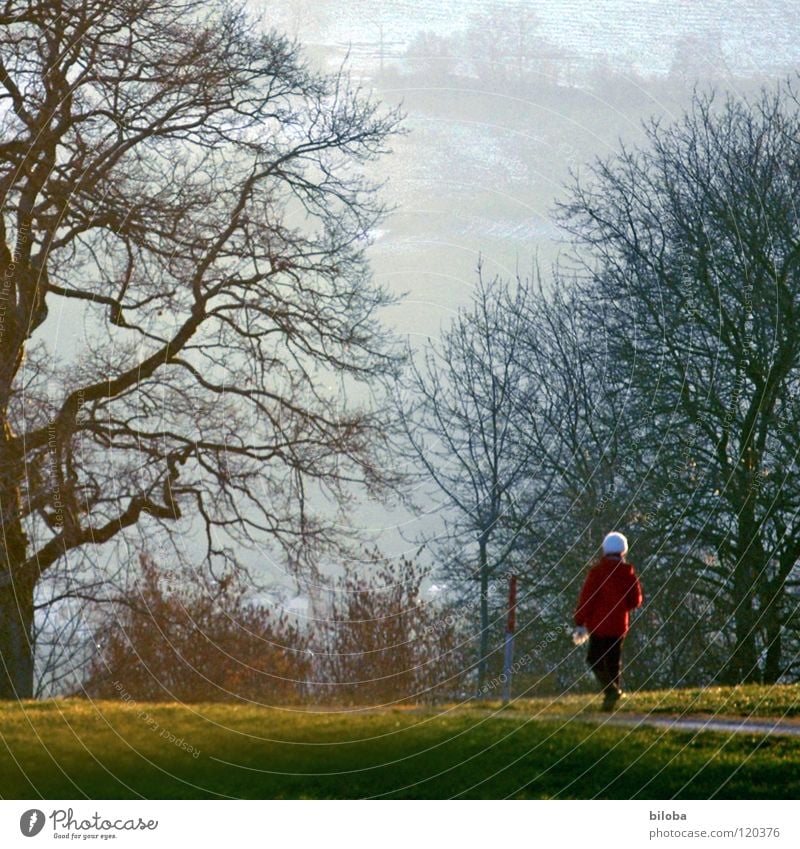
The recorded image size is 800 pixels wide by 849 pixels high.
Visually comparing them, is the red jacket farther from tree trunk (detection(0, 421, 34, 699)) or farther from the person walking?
tree trunk (detection(0, 421, 34, 699))

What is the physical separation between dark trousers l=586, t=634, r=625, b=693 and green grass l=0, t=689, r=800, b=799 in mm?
863

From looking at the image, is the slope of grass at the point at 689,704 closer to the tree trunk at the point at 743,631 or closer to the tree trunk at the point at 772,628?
the tree trunk at the point at 743,631

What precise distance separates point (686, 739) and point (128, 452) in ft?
30.9

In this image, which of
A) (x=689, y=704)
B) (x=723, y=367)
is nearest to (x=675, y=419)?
(x=723, y=367)

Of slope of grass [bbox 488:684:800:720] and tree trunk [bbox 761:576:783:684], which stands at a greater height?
tree trunk [bbox 761:576:783:684]

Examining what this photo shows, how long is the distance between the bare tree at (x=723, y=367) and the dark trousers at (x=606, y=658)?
27.0 ft

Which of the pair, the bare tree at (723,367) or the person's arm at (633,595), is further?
the bare tree at (723,367)

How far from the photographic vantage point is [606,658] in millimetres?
14438

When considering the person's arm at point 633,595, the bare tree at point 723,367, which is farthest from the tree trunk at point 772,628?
the person's arm at point 633,595

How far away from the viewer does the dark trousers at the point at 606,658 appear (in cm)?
1430

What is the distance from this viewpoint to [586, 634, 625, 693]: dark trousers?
14.3 metres

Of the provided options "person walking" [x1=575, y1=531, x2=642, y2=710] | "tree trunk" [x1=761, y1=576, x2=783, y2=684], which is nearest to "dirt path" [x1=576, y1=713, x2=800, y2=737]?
"person walking" [x1=575, y1=531, x2=642, y2=710]

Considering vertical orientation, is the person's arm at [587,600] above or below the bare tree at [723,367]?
below

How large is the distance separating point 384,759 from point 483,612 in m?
7.90
